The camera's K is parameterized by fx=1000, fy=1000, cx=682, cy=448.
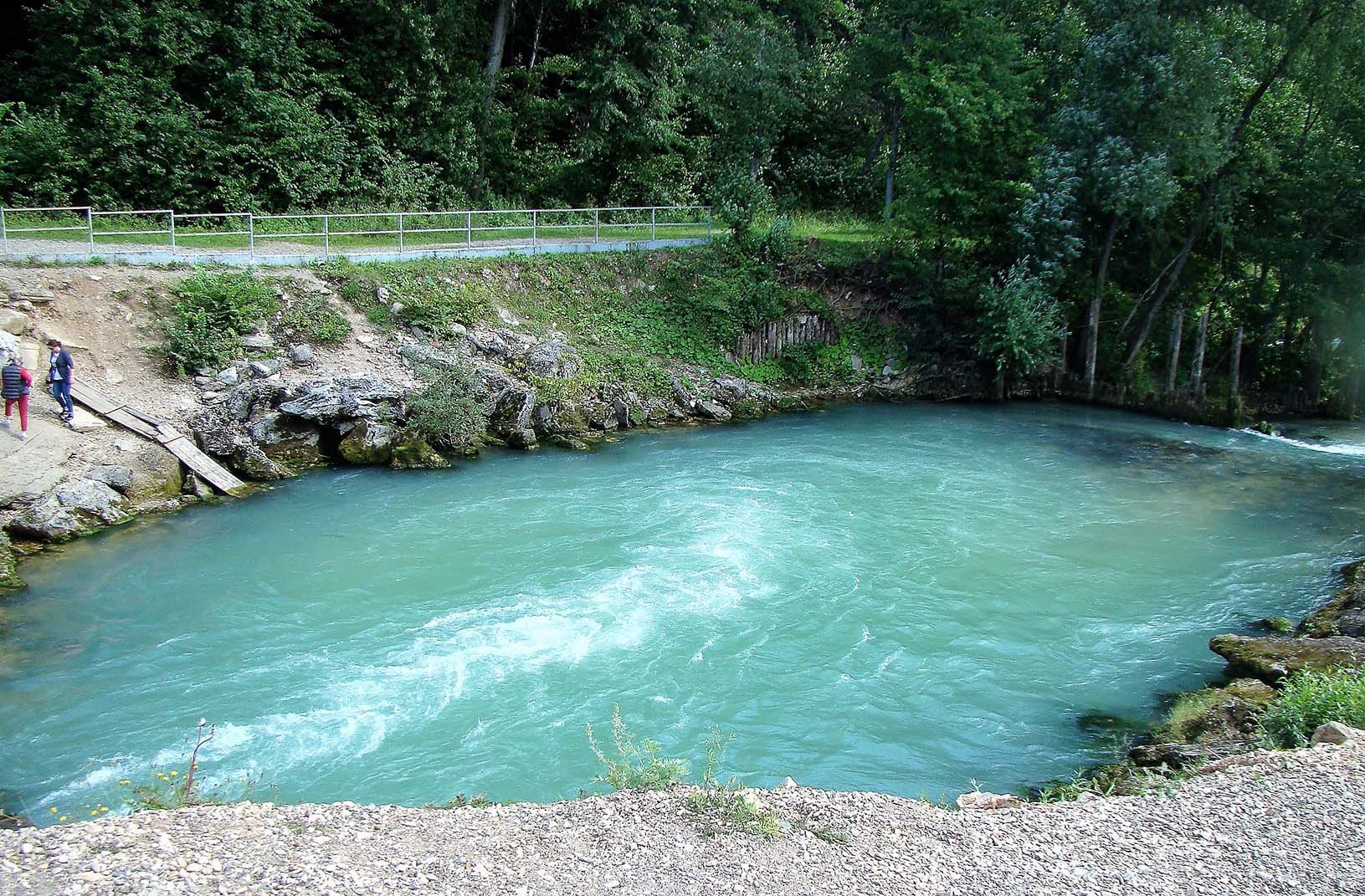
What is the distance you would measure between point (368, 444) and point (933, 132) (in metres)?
19.7

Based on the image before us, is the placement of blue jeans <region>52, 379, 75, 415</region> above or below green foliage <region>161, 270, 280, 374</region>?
below

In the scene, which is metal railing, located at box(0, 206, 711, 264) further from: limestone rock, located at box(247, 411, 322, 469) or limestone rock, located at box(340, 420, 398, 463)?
limestone rock, located at box(340, 420, 398, 463)

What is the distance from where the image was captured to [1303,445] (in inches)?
1086

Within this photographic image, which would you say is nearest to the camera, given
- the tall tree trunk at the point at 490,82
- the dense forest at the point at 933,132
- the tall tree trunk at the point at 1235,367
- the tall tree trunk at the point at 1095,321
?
the dense forest at the point at 933,132

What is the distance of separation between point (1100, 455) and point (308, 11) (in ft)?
94.3

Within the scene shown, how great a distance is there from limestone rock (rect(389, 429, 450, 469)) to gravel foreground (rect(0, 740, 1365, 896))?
14008 millimetres

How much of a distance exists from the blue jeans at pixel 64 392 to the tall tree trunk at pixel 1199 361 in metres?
29.9

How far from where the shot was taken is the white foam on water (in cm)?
2672

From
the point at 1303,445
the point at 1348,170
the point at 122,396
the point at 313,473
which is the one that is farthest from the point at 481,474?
the point at 1348,170

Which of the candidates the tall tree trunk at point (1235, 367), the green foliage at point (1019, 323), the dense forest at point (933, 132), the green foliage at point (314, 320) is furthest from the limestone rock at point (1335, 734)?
the green foliage at point (314, 320)

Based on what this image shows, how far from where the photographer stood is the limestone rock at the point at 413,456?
23.3 meters

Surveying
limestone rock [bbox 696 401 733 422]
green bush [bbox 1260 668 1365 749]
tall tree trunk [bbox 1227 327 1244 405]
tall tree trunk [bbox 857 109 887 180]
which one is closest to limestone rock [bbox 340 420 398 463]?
limestone rock [bbox 696 401 733 422]

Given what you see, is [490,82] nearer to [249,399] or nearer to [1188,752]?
[249,399]

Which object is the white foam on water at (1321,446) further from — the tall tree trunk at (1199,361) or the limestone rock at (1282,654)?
the limestone rock at (1282,654)
